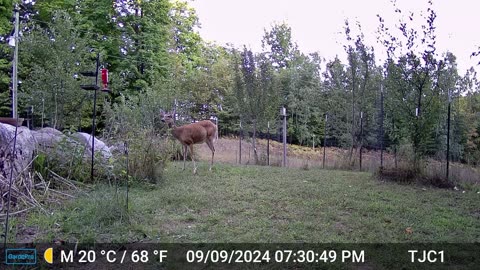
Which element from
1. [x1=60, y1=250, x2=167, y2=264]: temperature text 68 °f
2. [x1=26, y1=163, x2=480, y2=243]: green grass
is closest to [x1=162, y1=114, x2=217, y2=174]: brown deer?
[x1=26, y1=163, x2=480, y2=243]: green grass

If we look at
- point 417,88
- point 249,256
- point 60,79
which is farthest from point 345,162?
point 249,256

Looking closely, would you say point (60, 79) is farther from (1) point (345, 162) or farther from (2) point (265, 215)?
(1) point (345, 162)

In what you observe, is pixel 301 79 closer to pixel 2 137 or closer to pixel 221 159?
pixel 221 159

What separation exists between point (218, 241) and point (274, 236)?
58cm

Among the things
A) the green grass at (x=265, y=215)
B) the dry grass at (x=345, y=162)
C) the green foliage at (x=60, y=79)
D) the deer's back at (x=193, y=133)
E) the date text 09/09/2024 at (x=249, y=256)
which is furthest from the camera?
the green foliage at (x=60, y=79)

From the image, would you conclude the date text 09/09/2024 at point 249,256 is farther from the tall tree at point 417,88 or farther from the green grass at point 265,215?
the tall tree at point 417,88

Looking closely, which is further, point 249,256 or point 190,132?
point 190,132

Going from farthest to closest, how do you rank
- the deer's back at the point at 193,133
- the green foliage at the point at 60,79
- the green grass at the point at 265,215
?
the green foliage at the point at 60,79 → the deer's back at the point at 193,133 → the green grass at the point at 265,215

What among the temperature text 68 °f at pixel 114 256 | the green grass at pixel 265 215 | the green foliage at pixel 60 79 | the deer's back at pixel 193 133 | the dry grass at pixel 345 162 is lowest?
the temperature text 68 °f at pixel 114 256

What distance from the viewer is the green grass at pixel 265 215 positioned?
3732mm

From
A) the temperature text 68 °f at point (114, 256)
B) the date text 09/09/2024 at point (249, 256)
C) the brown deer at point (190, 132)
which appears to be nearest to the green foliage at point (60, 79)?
the brown deer at point (190, 132)

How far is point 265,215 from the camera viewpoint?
4.61 meters

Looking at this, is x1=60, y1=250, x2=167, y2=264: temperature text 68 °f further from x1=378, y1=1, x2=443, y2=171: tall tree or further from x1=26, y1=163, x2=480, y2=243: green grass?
x1=378, y1=1, x2=443, y2=171: tall tree

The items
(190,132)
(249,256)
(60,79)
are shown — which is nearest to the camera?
(249,256)
